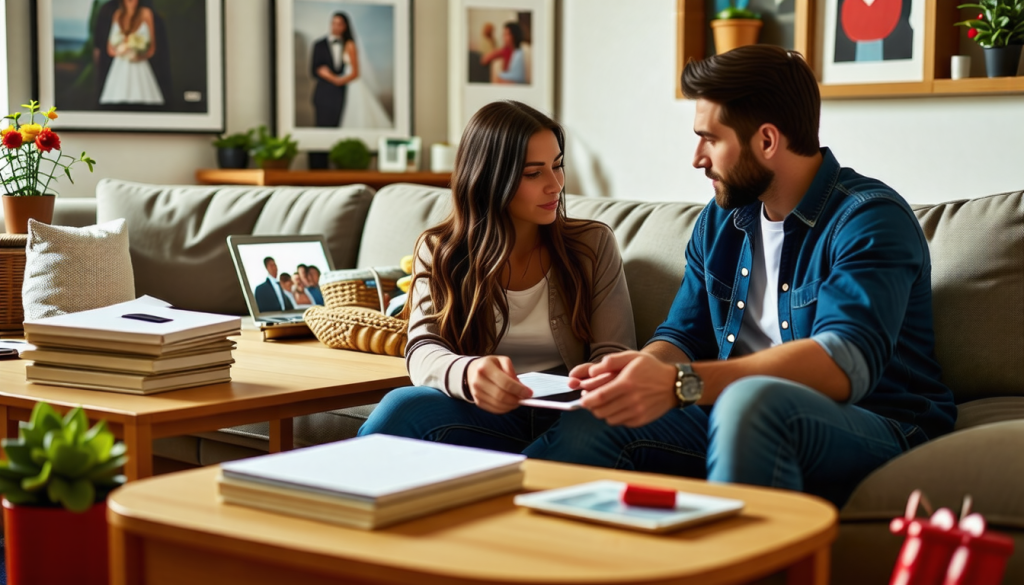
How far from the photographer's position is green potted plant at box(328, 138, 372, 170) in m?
4.71

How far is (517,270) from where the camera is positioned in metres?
2.26

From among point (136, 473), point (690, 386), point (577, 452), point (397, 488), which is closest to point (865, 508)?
point (690, 386)

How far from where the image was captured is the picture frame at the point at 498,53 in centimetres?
490

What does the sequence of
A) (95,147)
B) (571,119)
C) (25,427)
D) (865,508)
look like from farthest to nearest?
(571,119)
(95,147)
(865,508)
(25,427)

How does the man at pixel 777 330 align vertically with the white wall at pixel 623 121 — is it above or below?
below

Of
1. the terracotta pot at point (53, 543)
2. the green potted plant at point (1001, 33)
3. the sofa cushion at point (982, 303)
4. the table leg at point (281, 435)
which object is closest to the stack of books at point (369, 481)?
the terracotta pot at point (53, 543)

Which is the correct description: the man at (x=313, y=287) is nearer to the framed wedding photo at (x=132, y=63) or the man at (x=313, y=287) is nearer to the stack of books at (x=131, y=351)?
the stack of books at (x=131, y=351)

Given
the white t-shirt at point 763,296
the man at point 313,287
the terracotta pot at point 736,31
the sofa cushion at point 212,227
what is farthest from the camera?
the terracotta pot at point 736,31

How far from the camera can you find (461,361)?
194 cm

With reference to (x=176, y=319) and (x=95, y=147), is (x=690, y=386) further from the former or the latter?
(x=95, y=147)

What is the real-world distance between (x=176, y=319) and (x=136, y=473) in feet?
1.21

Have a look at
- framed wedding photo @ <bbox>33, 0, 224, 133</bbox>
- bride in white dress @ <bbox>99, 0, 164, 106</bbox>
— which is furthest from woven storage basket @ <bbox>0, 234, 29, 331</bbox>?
bride in white dress @ <bbox>99, 0, 164, 106</bbox>

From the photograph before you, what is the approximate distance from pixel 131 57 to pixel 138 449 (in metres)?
2.88

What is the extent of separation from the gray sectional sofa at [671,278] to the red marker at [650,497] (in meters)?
0.47
